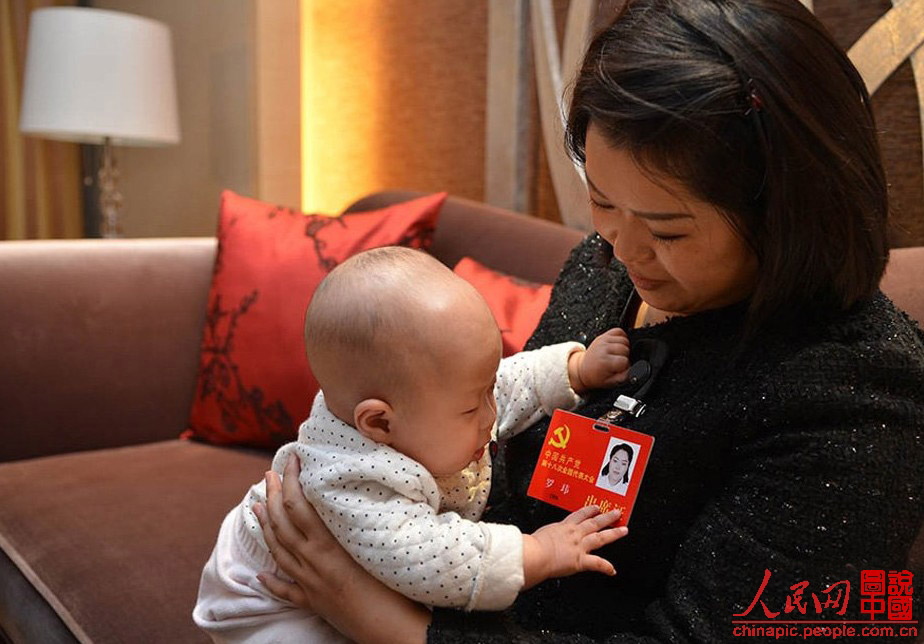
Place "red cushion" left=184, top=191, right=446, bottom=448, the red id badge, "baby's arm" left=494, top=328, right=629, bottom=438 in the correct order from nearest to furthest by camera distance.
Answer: the red id badge, "baby's arm" left=494, top=328, right=629, bottom=438, "red cushion" left=184, top=191, right=446, bottom=448

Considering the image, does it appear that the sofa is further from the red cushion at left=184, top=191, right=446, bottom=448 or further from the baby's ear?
the baby's ear

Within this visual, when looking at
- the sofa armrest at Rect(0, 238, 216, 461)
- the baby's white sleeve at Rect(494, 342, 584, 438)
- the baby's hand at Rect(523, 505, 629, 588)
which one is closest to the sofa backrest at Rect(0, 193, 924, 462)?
the sofa armrest at Rect(0, 238, 216, 461)

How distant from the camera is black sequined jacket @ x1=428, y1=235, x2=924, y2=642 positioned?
0.70m

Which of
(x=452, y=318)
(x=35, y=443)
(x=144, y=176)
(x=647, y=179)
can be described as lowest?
(x=35, y=443)

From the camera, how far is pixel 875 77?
4.48 feet

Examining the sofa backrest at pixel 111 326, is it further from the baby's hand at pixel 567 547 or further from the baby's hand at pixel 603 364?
the baby's hand at pixel 567 547

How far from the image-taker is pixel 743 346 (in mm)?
788

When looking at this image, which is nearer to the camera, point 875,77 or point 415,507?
point 415,507

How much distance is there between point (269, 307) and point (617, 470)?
3.36 feet

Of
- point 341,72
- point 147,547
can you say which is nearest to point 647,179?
point 147,547

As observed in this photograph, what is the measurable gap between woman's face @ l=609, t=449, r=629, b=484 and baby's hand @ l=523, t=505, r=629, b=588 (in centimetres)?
3

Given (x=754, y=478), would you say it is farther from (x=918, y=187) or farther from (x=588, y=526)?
(x=918, y=187)

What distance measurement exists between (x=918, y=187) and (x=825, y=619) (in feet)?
2.97

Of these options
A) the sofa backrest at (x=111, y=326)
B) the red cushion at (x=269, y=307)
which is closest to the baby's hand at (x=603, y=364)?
the sofa backrest at (x=111, y=326)
